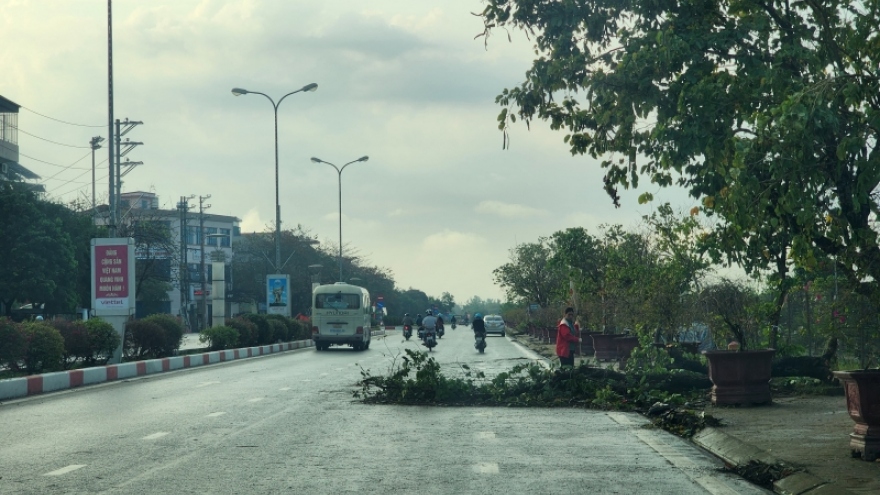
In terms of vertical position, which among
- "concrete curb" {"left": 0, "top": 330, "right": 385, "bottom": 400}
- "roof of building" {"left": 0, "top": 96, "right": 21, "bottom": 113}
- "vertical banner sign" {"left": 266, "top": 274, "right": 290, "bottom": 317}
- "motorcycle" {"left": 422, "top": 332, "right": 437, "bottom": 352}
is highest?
"roof of building" {"left": 0, "top": 96, "right": 21, "bottom": 113}

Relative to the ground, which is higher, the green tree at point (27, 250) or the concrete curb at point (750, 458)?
the green tree at point (27, 250)

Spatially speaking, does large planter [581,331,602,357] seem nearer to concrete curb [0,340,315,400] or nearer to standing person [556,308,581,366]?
concrete curb [0,340,315,400]

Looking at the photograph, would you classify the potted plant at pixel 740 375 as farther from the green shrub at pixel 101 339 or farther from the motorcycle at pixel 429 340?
the motorcycle at pixel 429 340

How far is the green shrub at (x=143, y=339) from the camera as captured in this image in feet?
104

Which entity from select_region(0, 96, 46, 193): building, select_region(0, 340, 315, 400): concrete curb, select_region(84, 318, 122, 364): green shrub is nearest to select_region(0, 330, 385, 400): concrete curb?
select_region(0, 340, 315, 400): concrete curb

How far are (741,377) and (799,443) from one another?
14.6 ft

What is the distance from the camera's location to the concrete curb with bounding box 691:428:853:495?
7.96 meters

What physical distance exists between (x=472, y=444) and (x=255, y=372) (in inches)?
675

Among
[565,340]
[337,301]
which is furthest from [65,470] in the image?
[337,301]

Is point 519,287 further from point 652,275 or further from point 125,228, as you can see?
point 652,275

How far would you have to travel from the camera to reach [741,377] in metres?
14.8

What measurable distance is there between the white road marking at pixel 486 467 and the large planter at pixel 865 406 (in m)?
3.08

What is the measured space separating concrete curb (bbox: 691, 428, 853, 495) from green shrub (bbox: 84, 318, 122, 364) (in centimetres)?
1918

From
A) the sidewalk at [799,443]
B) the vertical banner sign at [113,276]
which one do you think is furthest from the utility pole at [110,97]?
the sidewalk at [799,443]
